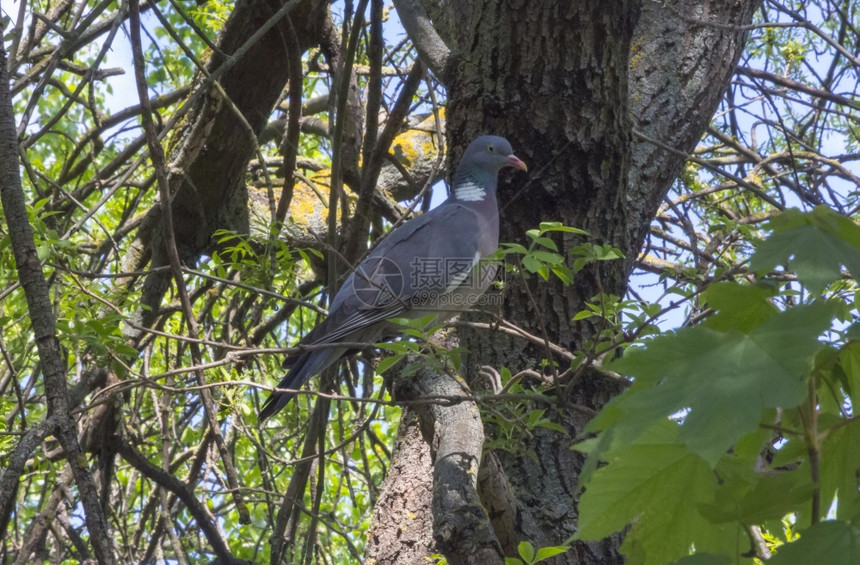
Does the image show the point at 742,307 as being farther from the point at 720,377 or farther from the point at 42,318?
the point at 42,318

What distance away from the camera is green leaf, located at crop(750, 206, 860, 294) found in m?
0.71

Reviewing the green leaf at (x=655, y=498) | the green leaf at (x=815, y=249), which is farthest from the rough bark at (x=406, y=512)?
the green leaf at (x=815, y=249)

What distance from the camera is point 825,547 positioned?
66 centimetres

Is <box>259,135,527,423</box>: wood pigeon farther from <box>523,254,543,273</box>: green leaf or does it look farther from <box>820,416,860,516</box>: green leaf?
<box>820,416,860,516</box>: green leaf

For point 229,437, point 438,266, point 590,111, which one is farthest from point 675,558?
point 229,437

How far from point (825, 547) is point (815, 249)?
25cm

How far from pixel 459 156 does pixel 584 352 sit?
1109 mm

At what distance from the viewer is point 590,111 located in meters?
2.44

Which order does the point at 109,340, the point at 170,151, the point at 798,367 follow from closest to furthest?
1. the point at 798,367
2. the point at 109,340
3. the point at 170,151

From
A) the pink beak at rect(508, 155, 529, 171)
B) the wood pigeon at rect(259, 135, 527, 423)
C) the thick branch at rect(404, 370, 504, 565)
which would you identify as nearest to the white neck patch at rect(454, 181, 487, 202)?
the wood pigeon at rect(259, 135, 527, 423)

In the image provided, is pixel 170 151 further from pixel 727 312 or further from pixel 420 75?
pixel 727 312

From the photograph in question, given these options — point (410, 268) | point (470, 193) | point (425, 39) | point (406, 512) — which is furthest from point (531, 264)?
point (470, 193)

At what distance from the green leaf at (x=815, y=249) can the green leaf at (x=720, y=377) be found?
37mm

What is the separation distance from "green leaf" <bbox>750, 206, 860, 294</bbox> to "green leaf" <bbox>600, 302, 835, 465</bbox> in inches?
1.5
